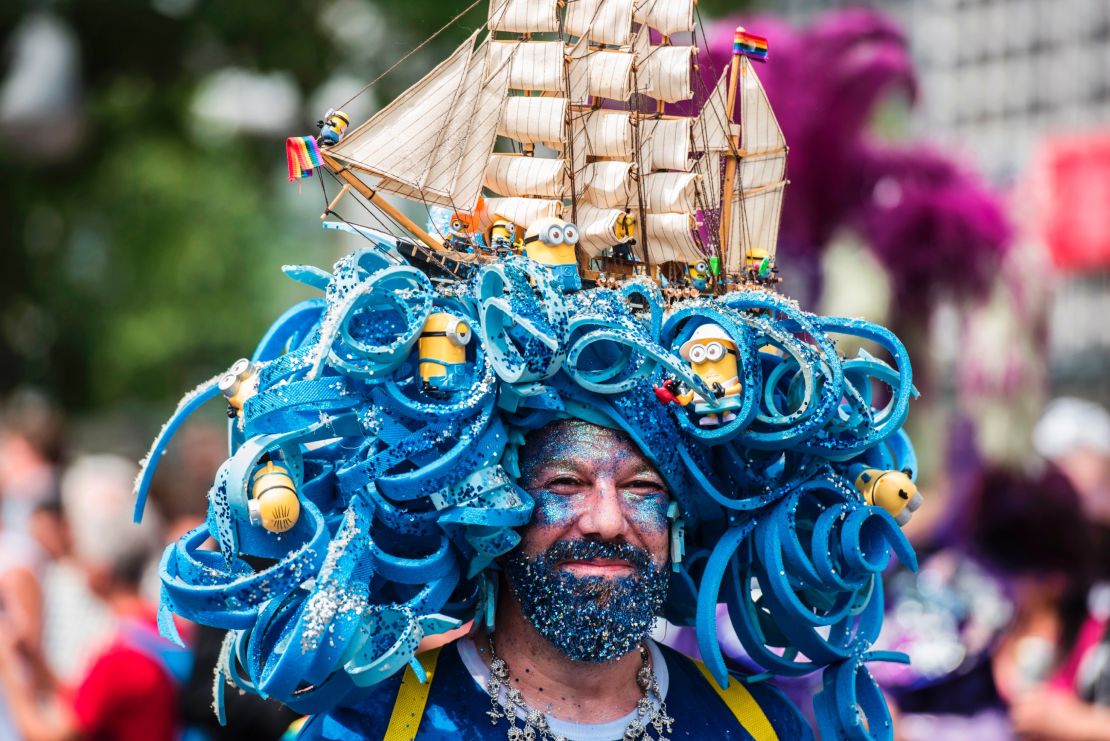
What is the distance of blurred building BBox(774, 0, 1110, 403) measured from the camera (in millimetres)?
13305

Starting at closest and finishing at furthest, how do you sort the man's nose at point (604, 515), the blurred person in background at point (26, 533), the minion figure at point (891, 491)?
1. the man's nose at point (604, 515)
2. the minion figure at point (891, 491)
3. the blurred person in background at point (26, 533)

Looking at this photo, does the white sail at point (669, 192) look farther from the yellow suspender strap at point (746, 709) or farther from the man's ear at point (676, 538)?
the yellow suspender strap at point (746, 709)

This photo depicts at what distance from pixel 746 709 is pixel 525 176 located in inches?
45.3

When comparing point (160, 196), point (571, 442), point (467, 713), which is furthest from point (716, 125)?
point (160, 196)

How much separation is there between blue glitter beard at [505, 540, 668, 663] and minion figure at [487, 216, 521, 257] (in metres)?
0.56

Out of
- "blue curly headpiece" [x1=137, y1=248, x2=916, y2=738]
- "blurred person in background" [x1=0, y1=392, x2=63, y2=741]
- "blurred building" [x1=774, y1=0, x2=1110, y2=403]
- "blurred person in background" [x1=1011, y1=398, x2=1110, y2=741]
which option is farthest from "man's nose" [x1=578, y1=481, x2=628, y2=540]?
"blurred building" [x1=774, y1=0, x2=1110, y2=403]

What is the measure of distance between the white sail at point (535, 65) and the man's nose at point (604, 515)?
2.55ft

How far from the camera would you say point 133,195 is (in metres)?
14.4

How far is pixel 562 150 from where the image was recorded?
3.11 metres

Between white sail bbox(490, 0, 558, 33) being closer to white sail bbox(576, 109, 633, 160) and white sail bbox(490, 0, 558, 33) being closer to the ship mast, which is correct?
white sail bbox(576, 109, 633, 160)

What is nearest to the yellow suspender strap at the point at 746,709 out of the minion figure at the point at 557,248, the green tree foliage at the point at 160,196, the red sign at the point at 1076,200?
the minion figure at the point at 557,248

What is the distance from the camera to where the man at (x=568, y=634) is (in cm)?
291

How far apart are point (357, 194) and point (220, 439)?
2.86m

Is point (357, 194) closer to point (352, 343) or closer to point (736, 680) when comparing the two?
point (352, 343)
